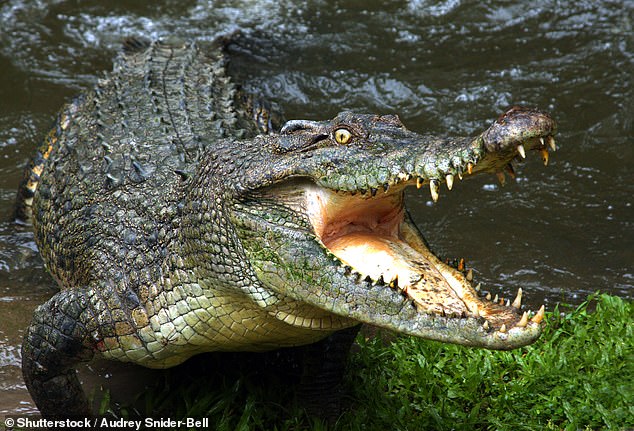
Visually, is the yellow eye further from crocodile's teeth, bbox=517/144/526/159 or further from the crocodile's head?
crocodile's teeth, bbox=517/144/526/159

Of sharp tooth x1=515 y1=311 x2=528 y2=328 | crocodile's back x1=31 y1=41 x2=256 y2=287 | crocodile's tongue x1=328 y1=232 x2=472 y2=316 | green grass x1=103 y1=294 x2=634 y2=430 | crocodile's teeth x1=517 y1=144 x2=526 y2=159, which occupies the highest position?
crocodile's teeth x1=517 y1=144 x2=526 y2=159

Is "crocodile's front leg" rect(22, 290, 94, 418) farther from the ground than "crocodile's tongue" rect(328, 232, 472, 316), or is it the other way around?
"crocodile's tongue" rect(328, 232, 472, 316)

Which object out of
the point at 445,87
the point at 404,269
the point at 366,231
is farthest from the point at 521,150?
the point at 445,87

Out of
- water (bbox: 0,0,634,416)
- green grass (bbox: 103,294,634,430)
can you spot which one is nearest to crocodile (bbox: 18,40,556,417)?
green grass (bbox: 103,294,634,430)

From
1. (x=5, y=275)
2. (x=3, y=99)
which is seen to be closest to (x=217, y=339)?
(x=5, y=275)

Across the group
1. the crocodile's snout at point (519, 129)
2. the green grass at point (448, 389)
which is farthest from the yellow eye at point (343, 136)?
the green grass at point (448, 389)

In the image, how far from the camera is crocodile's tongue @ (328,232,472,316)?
116 inches

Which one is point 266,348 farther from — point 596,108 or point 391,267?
point 596,108

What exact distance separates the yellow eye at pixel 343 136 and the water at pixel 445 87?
7.23 ft

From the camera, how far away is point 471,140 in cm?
285

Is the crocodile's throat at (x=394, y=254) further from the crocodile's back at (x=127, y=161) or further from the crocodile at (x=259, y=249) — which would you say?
the crocodile's back at (x=127, y=161)

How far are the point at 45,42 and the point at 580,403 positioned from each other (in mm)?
6195

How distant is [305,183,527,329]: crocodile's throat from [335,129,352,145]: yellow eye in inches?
8.0

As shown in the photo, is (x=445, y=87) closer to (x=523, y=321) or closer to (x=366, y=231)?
(x=366, y=231)
